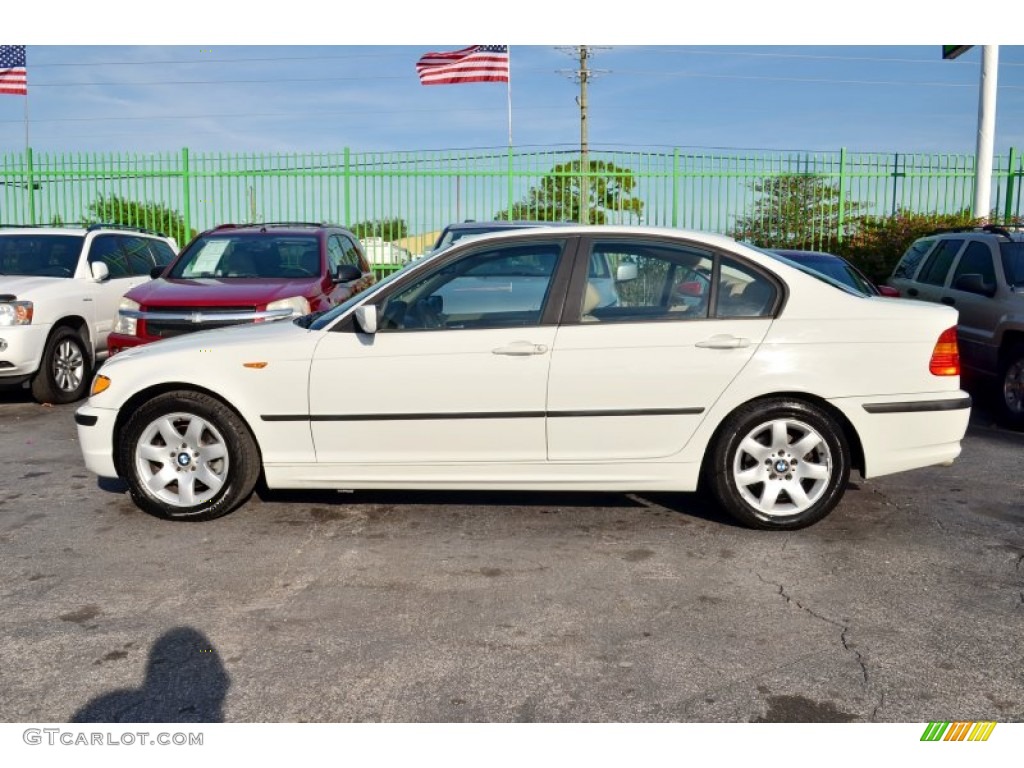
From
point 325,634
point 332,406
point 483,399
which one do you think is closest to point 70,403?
point 332,406

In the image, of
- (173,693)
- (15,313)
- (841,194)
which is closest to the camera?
(173,693)

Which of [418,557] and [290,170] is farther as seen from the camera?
[290,170]

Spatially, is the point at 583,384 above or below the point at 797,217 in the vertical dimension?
below

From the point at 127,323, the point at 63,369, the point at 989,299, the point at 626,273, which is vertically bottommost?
the point at 63,369

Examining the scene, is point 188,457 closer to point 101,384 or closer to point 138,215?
point 101,384

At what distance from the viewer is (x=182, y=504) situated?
17.7 ft

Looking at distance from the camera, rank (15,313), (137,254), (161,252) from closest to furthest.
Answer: (15,313) → (137,254) → (161,252)

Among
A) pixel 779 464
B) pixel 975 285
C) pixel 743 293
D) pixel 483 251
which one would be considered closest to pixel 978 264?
pixel 975 285

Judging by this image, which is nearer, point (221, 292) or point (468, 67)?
point (221, 292)

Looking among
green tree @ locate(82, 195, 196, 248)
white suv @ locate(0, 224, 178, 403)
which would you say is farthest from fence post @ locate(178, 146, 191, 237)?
white suv @ locate(0, 224, 178, 403)

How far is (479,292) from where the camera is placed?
5.27 meters

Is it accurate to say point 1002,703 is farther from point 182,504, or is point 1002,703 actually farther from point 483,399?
point 182,504

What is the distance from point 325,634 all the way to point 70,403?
6.92 m
